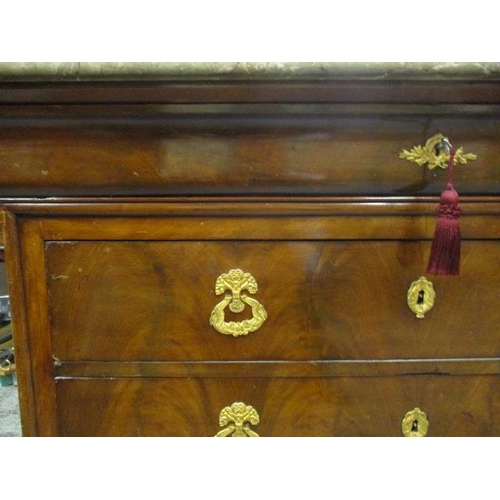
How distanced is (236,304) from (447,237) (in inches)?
10.6

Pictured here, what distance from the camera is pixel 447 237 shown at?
503 mm

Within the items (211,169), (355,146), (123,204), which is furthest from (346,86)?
(123,204)

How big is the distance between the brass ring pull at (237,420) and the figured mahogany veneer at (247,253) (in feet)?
0.04

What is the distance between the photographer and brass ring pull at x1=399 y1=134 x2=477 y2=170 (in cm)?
52

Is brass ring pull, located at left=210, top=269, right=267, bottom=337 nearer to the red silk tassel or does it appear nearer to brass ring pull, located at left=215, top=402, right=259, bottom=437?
brass ring pull, located at left=215, top=402, right=259, bottom=437

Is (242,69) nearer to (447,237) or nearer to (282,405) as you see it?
(447,237)

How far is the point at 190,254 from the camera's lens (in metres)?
0.55

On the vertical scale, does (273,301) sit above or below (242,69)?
below

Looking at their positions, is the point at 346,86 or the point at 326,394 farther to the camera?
the point at 326,394

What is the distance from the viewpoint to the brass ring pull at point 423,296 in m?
0.56

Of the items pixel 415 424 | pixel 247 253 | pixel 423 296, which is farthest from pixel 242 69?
pixel 415 424

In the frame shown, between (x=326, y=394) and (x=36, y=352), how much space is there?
390 millimetres

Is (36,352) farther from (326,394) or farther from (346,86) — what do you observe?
(346,86)

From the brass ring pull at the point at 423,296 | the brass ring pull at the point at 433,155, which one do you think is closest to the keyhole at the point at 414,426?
the brass ring pull at the point at 423,296
